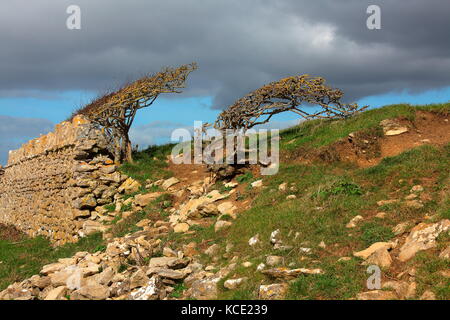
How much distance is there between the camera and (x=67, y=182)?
57.1 feet

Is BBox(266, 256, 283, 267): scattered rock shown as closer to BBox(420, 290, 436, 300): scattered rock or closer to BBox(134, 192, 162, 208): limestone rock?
BBox(420, 290, 436, 300): scattered rock

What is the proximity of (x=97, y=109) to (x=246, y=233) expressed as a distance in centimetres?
1143

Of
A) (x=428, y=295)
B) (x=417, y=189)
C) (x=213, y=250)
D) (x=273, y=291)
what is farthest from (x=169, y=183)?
(x=428, y=295)

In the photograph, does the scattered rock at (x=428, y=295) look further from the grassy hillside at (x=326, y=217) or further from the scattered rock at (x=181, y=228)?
the scattered rock at (x=181, y=228)

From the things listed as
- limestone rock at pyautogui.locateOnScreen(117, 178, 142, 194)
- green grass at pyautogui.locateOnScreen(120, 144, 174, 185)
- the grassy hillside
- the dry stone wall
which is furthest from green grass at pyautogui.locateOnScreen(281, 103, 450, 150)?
the dry stone wall

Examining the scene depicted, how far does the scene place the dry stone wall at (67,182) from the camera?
16.5m

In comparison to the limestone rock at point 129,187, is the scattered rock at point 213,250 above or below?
below

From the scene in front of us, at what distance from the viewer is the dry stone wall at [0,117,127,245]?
54.1 feet

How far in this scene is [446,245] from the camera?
7160 mm

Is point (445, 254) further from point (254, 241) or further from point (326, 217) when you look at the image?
point (254, 241)

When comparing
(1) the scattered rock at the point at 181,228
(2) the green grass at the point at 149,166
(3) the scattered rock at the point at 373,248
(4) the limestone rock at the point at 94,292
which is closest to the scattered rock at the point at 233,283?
(3) the scattered rock at the point at 373,248

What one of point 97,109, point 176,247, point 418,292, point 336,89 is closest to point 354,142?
point 336,89

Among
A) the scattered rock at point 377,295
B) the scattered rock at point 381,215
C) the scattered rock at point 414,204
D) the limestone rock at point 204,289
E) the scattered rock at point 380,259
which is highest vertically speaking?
the scattered rock at point 414,204
